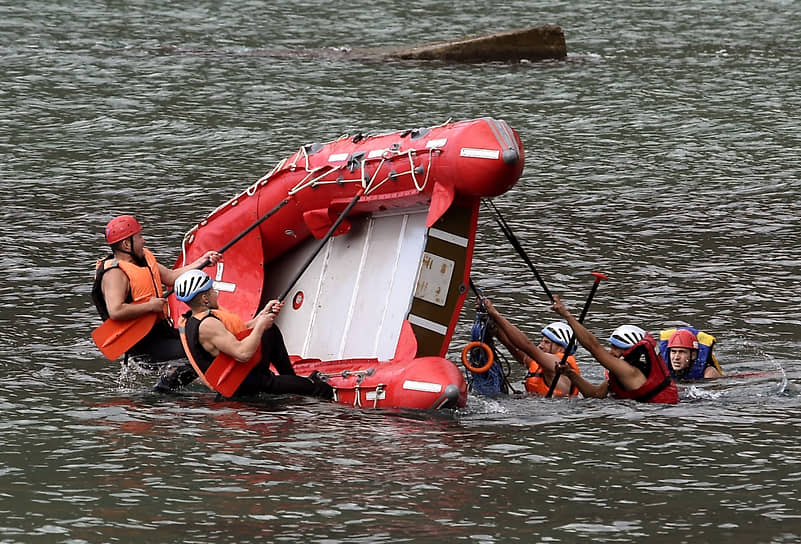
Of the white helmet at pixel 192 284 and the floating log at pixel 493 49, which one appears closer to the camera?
the white helmet at pixel 192 284

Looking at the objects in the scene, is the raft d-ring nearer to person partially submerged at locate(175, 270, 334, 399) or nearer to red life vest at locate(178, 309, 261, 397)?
person partially submerged at locate(175, 270, 334, 399)

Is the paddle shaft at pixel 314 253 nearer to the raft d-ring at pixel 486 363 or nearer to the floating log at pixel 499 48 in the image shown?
the raft d-ring at pixel 486 363

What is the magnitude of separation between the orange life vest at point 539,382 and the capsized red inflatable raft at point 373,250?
2.58 feet

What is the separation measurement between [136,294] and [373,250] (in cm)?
202

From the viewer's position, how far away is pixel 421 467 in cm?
902

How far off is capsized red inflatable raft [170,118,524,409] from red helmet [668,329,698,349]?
6.84ft

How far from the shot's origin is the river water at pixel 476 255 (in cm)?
838

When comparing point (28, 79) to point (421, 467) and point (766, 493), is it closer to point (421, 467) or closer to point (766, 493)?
point (421, 467)

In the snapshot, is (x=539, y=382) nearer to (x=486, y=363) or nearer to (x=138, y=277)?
(x=486, y=363)

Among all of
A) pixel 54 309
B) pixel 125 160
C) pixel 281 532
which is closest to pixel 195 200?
pixel 125 160

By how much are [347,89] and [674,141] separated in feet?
17.9

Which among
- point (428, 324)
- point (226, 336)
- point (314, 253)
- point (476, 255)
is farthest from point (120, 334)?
point (476, 255)

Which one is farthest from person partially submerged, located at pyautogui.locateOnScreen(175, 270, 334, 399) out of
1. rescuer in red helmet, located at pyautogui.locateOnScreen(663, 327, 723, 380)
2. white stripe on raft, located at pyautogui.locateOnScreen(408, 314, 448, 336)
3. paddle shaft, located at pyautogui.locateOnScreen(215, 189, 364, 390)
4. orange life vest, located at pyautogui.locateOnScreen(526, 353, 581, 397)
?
rescuer in red helmet, located at pyautogui.locateOnScreen(663, 327, 723, 380)

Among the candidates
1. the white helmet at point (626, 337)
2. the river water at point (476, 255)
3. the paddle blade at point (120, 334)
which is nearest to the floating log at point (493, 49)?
the river water at point (476, 255)
